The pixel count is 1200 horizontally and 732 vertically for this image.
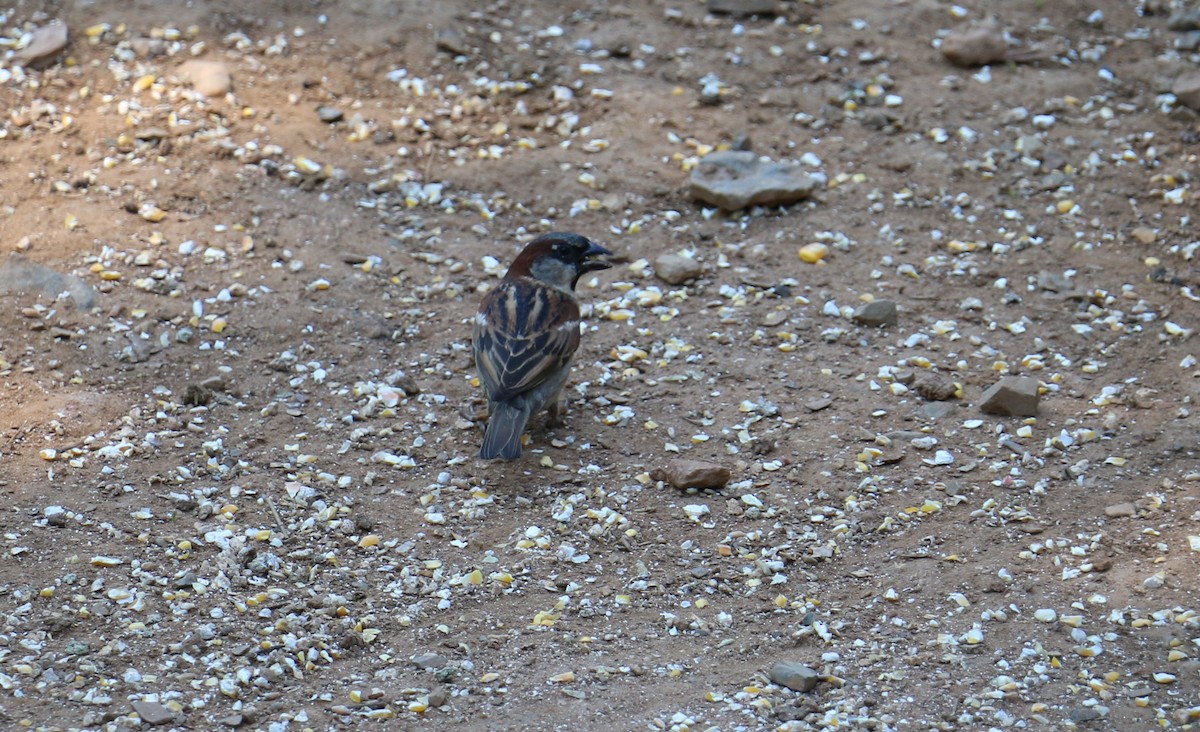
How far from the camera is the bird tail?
5.29 meters

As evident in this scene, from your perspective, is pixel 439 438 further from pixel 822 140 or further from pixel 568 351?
pixel 822 140

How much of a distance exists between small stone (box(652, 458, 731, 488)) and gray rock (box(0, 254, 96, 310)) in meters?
2.81

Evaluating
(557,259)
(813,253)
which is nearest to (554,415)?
(557,259)

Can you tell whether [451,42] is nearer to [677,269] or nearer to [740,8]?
[740,8]

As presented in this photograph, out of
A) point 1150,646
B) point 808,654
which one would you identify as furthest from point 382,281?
point 1150,646

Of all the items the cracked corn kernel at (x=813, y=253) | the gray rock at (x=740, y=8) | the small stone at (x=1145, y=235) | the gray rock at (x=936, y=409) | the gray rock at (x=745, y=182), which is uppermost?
the gray rock at (x=740, y=8)

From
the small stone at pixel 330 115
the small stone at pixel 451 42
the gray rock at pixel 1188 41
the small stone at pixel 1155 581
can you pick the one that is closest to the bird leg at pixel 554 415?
the small stone at pixel 1155 581

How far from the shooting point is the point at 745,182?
280 inches

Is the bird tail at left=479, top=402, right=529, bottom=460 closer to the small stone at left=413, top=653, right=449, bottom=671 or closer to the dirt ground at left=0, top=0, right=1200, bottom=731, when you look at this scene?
the dirt ground at left=0, top=0, right=1200, bottom=731

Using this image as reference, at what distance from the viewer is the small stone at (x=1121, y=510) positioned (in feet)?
16.4

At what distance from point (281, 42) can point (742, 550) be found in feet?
Result: 14.8

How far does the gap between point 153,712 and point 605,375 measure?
2649 mm

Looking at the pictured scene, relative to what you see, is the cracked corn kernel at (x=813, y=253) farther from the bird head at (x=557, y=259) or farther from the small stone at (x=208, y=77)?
the small stone at (x=208, y=77)

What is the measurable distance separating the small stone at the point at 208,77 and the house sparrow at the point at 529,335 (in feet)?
8.13
